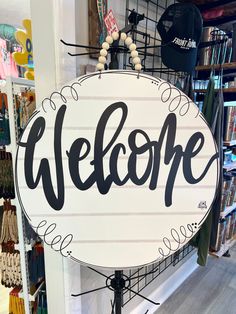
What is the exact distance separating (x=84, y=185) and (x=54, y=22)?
61 centimetres

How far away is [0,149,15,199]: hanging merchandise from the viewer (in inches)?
47.8

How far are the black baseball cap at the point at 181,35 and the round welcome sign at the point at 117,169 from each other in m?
0.49

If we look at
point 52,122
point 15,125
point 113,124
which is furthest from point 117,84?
point 15,125

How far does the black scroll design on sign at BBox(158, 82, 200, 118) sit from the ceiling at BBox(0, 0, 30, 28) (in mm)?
2703

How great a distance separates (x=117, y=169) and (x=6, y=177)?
0.79m

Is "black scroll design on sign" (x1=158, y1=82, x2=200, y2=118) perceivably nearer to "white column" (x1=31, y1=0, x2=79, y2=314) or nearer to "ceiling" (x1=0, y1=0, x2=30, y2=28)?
"white column" (x1=31, y1=0, x2=79, y2=314)

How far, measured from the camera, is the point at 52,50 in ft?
2.88

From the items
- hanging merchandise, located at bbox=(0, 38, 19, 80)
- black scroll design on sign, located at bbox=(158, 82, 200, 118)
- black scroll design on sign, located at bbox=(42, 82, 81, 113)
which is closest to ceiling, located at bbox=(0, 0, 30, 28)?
hanging merchandise, located at bbox=(0, 38, 19, 80)

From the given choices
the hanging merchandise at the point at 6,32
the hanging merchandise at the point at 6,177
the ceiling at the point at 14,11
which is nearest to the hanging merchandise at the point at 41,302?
the hanging merchandise at the point at 6,177

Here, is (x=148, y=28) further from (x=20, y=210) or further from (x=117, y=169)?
(x=20, y=210)

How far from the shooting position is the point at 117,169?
70 cm

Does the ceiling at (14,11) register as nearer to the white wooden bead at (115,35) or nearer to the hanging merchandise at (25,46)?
the hanging merchandise at (25,46)

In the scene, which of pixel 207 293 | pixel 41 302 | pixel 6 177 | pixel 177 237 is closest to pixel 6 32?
pixel 6 177

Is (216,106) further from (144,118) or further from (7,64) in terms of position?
(7,64)
